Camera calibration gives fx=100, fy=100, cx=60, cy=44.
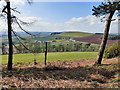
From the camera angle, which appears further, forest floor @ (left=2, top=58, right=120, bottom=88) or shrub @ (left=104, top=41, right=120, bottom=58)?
shrub @ (left=104, top=41, right=120, bottom=58)

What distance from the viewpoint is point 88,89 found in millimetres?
4121

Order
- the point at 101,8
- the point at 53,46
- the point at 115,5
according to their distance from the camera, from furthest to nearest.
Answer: the point at 53,46 → the point at 101,8 → the point at 115,5

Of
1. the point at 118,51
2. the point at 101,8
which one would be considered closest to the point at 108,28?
the point at 101,8

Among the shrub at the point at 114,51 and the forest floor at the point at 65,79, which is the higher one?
the shrub at the point at 114,51

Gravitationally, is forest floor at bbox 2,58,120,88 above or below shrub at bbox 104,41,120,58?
below

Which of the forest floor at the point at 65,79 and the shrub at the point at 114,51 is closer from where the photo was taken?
the forest floor at the point at 65,79

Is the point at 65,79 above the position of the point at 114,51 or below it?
below

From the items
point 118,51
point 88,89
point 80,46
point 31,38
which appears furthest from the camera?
point 80,46

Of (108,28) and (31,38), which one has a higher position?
(108,28)

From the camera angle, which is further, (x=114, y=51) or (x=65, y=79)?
(x=114, y=51)

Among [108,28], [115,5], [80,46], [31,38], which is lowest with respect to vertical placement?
[80,46]

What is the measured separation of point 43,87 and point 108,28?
299 inches

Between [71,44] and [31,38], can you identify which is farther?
[71,44]

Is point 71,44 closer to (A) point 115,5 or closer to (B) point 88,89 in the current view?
(A) point 115,5
